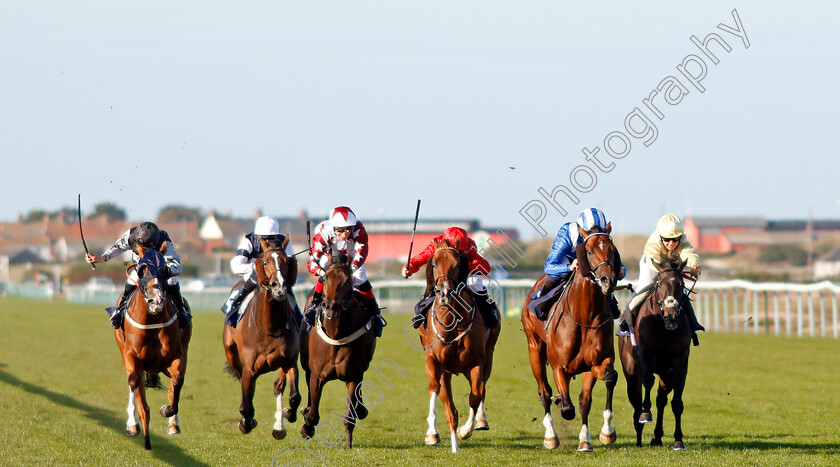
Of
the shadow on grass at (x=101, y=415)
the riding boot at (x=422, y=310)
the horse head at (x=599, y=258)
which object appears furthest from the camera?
the riding boot at (x=422, y=310)

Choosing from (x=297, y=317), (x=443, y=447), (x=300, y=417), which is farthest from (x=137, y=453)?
(x=300, y=417)

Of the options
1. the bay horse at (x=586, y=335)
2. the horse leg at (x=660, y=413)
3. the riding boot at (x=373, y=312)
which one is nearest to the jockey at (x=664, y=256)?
the horse leg at (x=660, y=413)

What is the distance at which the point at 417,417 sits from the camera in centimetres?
1218

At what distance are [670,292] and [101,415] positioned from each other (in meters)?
6.63

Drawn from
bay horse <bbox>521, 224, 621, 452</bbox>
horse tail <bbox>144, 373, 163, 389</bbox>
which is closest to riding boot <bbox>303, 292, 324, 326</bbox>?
bay horse <bbox>521, 224, 621, 452</bbox>

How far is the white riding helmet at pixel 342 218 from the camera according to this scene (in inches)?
372

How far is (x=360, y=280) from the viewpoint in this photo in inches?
379

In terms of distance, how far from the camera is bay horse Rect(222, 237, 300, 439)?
908 centimetres

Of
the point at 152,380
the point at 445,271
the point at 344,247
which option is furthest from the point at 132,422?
the point at 445,271

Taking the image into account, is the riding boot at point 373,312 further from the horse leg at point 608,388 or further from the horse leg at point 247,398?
the horse leg at point 608,388

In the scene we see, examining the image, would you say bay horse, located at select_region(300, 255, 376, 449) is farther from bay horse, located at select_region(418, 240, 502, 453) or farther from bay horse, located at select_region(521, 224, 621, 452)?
bay horse, located at select_region(521, 224, 621, 452)

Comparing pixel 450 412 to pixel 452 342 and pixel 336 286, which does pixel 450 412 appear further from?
pixel 336 286

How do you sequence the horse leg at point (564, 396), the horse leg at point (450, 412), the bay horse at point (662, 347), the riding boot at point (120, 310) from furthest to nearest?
the riding boot at point (120, 310) < the horse leg at point (450, 412) < the bay horse at point (662, 347) < the horse leg at point (564, 396)

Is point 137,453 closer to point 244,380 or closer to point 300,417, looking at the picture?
point 244,380
